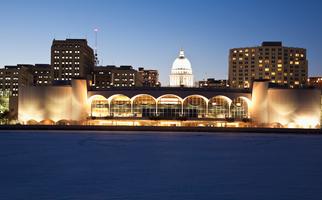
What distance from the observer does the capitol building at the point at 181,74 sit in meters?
145

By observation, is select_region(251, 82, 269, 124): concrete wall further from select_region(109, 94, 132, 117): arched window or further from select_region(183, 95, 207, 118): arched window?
select_region(109, 94, 132, 117): arched window

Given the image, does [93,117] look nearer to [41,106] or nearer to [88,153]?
A: [41,106]

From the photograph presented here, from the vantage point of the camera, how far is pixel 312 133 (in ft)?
288

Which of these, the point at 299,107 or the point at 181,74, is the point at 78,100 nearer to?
the point at 299,107

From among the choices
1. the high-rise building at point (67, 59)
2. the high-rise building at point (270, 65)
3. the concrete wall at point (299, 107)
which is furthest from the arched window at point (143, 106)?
the high-rise building at point (270, 65)

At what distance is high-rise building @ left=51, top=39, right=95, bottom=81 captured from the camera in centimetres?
17938

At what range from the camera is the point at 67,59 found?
18188 centimetres

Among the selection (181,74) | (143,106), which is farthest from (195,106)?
(181,74)

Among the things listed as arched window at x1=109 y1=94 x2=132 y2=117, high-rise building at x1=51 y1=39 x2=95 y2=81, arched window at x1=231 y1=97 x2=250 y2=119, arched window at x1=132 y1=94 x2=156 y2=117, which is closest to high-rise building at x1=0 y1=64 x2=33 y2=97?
high-rise building at x1=51 y1=39 x2=95 y2=81

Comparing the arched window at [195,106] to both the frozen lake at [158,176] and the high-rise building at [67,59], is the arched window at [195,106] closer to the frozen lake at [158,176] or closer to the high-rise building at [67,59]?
the frozen lake at [158,176]

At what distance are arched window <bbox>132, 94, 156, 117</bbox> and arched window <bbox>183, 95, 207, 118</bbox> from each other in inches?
242

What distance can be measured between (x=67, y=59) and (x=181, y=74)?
174 feet

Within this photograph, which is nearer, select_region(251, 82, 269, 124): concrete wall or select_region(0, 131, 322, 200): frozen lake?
select_region(0, 131, 322, 200): frozen lake

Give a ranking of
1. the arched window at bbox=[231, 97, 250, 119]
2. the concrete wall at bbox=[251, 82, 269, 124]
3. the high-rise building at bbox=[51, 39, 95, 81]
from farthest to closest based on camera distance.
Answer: the high-rise building at bbox=[51, 39, 95, 81]
the arched window at bbox=[231, 97, 250, 119]
the concrete wall at bbox=[251, 82, 269, 124]
